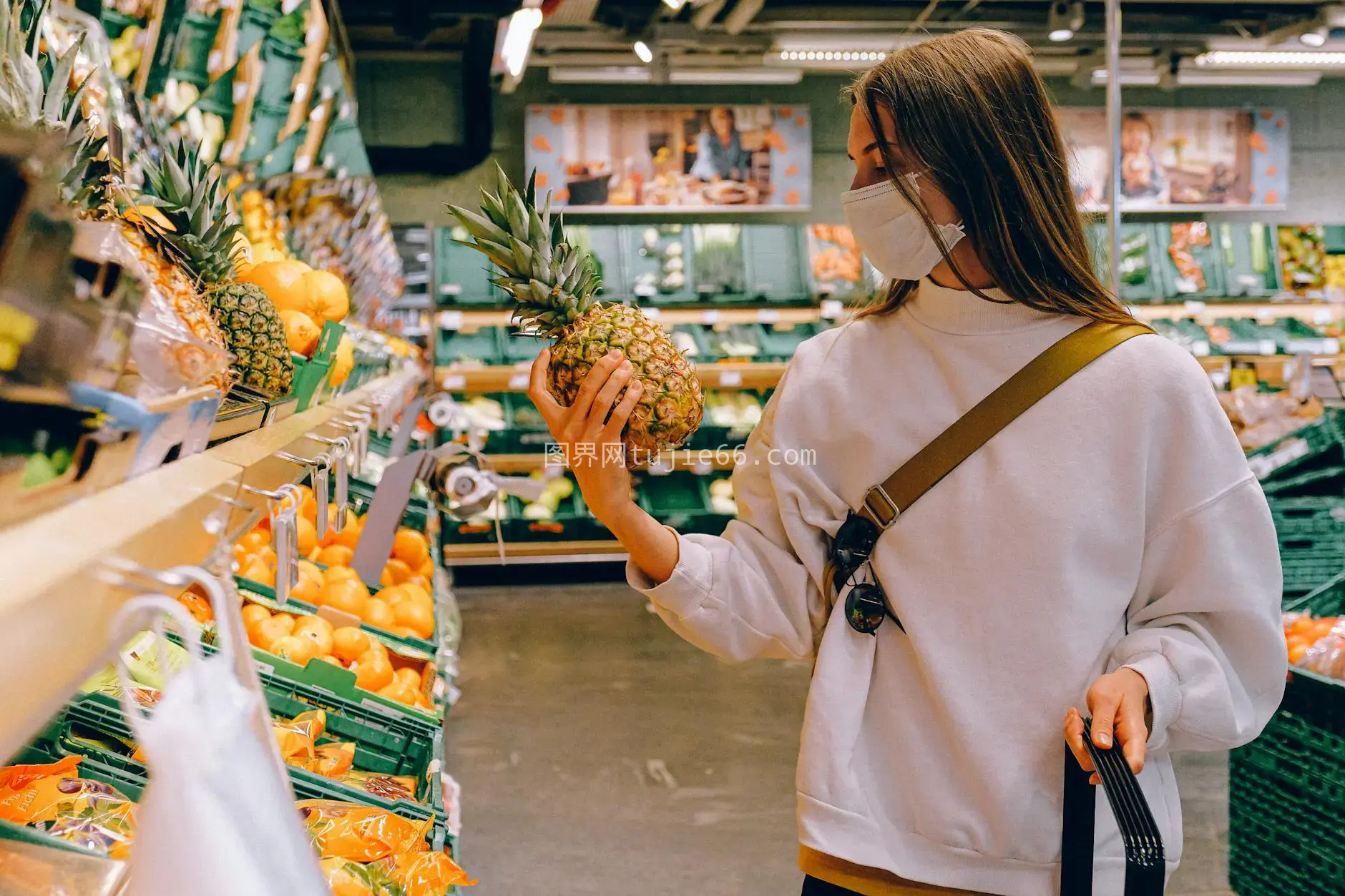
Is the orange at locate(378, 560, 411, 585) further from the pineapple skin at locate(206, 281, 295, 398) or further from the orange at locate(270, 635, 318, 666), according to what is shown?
the pineapple skin at locate(206, 281, 295, 398)

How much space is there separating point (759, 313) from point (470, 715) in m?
4.40

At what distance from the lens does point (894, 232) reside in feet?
4.62

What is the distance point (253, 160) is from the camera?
3.08 m

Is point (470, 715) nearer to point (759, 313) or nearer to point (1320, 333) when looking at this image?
point (759, 313)

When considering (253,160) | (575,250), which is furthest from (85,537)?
(253,160)

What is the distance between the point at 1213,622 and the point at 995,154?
2.08ft

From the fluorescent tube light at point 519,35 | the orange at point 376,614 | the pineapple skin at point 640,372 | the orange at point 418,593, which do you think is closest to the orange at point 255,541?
the orange at point 376,614

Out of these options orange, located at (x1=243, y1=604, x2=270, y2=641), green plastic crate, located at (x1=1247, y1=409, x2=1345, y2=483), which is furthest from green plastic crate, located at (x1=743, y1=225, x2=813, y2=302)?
orange, located at (x1=243, y1=604, x2=270, y2=641)

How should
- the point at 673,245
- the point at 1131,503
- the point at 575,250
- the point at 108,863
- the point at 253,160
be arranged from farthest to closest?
the point at 673,245, the point at 253,160, the point at 575,250, the point at 1131,503, the point at 108,863

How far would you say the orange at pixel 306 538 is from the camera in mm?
3025

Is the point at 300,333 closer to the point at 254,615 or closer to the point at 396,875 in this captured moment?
the point at 254,615

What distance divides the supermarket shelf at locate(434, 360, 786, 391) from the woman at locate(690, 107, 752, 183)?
176 cm

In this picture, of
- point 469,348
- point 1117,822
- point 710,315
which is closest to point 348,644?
point 1117,822

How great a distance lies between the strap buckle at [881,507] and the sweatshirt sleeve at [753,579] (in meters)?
0.12
